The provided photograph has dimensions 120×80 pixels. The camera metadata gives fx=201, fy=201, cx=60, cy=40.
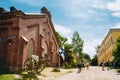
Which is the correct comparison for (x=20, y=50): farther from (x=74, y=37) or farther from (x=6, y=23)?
(x=74, y=37)

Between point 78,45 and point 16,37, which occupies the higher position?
point 78,45

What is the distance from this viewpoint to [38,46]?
103 feet

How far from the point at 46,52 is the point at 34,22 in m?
8.86

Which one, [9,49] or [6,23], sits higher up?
[6,23]

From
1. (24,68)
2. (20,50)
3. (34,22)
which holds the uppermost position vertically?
(34,22)

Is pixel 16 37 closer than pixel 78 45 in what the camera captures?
Yes

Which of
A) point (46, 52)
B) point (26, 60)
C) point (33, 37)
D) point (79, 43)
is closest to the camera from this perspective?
point (26, 60)

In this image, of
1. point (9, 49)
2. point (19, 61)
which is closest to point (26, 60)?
point (19, 61)

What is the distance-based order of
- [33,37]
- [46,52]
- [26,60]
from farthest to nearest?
[46,52] → [33,37] → [26,60]

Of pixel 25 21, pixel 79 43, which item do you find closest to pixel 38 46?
pixel 25 21

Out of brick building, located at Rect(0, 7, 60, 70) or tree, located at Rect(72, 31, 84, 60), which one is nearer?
brick building, located at Rect(0, 7, 60, 70)

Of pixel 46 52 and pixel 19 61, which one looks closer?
pixel 19 61

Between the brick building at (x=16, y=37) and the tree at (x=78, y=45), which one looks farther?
the tree at (x=78, y=45)

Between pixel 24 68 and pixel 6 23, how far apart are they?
6.17 metres
